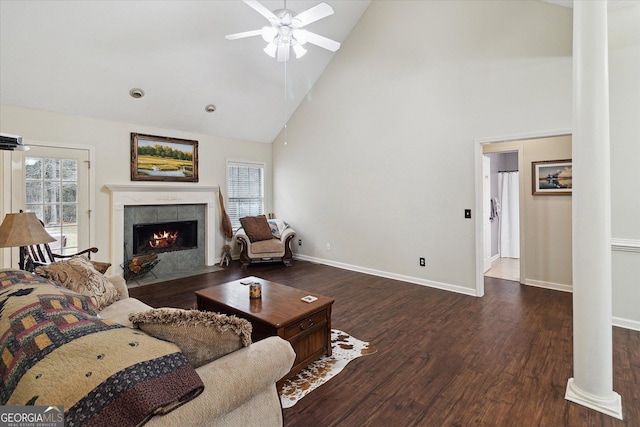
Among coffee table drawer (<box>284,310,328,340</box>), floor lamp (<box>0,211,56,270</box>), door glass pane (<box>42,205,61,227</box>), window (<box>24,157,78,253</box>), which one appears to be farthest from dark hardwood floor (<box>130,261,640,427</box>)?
floor lamp (<box>0,211,56,270</box>)

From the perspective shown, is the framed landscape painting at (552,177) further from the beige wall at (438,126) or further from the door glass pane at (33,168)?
the door glass pane at (33,168)

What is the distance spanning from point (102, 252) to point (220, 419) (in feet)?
15.9

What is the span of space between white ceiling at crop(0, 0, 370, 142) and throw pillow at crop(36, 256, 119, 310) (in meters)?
2.90

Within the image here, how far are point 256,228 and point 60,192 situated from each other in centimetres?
303

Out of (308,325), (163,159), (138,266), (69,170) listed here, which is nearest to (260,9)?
(308,325)

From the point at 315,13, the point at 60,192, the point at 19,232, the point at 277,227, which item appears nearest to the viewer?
the point at 19,232

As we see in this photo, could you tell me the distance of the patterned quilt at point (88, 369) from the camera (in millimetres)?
842

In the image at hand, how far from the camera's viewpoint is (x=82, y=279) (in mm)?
2365

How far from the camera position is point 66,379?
0.88 meters

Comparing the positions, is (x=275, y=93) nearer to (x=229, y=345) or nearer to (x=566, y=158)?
(x=566, y=158)

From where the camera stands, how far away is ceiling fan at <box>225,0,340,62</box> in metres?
2.91

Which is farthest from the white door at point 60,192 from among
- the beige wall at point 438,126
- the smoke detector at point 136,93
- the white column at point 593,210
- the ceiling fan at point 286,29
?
the white column at point 593,210

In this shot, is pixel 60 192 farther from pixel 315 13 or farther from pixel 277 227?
pixel 315 13

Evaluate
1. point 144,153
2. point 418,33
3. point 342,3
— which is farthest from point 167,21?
point 418,33
